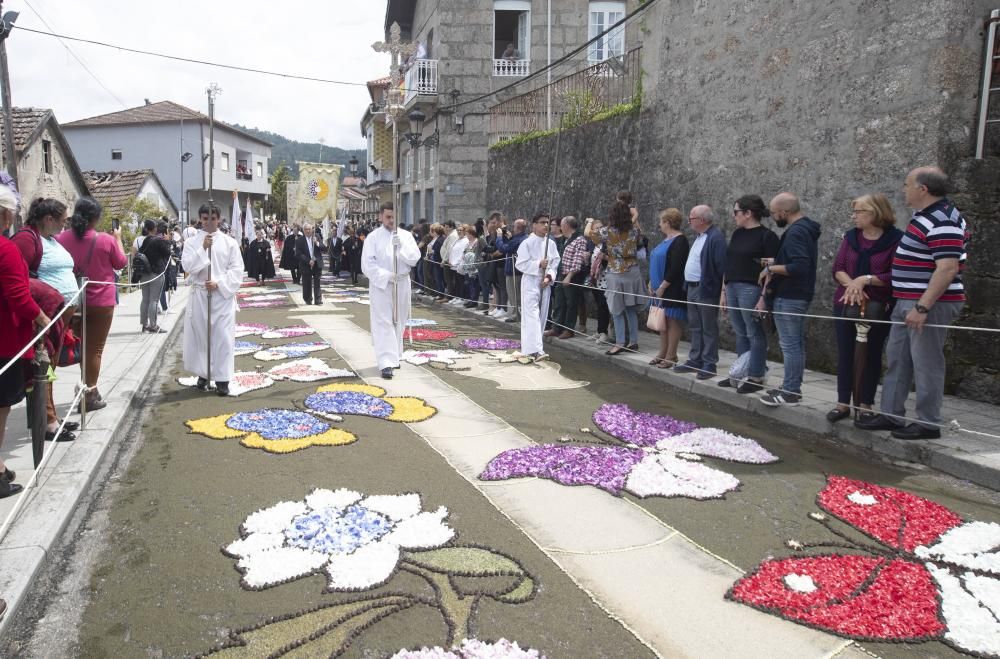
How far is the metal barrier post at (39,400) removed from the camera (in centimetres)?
442

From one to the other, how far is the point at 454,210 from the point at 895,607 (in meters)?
23.4

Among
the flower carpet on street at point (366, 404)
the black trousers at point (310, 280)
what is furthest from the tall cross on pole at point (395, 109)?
the black trousers at point (310, 280)

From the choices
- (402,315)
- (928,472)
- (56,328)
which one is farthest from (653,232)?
(56,328)

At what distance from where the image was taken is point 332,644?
3070 millimetres

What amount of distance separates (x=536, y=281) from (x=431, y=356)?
1.69 meters

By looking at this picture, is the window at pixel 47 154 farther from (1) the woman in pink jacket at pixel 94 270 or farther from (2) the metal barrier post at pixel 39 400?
(2) the metal barrier post at pixel 39 400

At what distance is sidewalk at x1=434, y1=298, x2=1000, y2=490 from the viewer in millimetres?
5375

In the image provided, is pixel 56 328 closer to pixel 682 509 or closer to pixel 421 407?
pixel 421 407

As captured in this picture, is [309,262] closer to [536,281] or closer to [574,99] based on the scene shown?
[574,99]

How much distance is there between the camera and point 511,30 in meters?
26.8

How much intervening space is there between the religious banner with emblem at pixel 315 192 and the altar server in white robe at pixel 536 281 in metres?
17.4

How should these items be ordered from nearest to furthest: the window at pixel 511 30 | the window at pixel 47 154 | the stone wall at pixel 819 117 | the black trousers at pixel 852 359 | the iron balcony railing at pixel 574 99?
the black trousers at pixel 852 359 → the stone wall at pixel 819 117 → the iron balcony railing at pixel 574 99 → the window at pixel 47 154 → the window at pixel 511 30

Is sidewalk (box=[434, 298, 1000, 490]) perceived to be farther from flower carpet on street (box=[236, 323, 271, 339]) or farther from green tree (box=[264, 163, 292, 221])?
green tree (box=[264, 163, 292, 221])

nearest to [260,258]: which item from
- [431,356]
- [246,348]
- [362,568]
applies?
[246,348]
